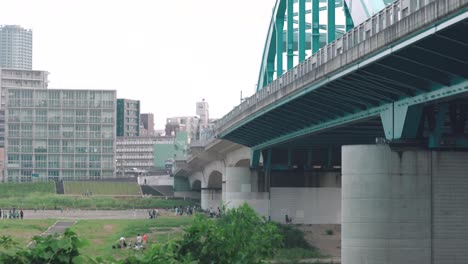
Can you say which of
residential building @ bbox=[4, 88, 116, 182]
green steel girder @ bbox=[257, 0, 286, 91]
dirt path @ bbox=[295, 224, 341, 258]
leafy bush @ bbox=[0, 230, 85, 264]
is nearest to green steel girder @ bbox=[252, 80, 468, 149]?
dirt path @ bbox=[295, 224, 341, 258]

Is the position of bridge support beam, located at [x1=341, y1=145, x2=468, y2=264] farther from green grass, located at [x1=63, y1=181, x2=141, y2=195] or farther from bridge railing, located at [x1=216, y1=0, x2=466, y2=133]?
green grass, located at [x1=63, y1=181, x2=141, y2=195]

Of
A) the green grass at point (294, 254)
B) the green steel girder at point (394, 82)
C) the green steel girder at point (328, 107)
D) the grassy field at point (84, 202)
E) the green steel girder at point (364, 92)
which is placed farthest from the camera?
the grassy field at point (84, 202)

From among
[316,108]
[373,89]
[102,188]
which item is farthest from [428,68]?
[102,188]

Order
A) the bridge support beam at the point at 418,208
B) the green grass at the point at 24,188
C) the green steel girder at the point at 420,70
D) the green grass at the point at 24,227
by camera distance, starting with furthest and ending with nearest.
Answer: the green grass at the point at 24,188
the green grass at the point at 24,227
the bridge support beam at the point at 418,208
the green steel girder at the point at 420,70

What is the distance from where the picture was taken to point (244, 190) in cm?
9294

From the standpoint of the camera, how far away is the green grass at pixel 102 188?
160m

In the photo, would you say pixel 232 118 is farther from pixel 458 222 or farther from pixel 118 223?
pixel 458 222

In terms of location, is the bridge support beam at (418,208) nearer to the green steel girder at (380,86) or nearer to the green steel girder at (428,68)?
the green steel girder at (380,86)

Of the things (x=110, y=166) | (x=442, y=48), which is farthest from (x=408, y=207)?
(x=110, y=166)

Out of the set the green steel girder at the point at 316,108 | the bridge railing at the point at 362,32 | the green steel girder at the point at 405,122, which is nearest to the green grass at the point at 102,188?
the bridge railing at the point at 362,32

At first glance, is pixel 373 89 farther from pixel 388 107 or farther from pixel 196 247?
pixel 196 247

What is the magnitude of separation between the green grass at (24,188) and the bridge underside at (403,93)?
99.2 metres

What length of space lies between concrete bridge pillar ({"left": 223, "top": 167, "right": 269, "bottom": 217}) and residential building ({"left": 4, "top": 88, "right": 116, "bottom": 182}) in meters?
89.9

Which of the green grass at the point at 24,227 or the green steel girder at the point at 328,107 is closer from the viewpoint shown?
the green steel girder at the point at 328,107
